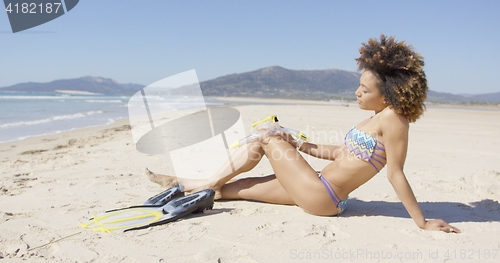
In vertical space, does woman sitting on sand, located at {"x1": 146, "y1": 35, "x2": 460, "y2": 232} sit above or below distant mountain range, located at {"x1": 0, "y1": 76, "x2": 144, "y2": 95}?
below

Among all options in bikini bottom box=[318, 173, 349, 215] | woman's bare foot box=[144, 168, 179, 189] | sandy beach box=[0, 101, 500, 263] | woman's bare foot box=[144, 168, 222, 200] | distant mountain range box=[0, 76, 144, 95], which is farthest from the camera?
distant mountain range box=[0, 76, 144, 95]

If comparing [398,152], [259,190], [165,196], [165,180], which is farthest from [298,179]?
[165,180]

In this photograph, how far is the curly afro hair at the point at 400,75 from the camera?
6.97ft

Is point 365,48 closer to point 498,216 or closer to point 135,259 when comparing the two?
point 498,216

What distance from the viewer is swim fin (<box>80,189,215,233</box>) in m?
2.30

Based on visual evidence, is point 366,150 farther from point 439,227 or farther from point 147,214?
point 147,214

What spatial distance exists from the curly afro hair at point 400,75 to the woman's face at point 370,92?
37 millimetres

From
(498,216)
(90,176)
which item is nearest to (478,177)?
(498,216)

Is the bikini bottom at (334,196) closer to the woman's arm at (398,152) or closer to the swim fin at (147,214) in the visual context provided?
the woman's arm at (398,152)

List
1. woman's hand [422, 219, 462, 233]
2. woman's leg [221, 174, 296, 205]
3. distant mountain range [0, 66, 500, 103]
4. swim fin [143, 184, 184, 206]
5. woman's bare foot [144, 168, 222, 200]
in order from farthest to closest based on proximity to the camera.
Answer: distant mountain range [0, 66, 500, 103], woman's bare foot [144, 168, 222, 200], woman's leg [221, 174, 296, 205], swim fin [143, 184, 184, 206], woman's hand [422, 219, 462, 233]

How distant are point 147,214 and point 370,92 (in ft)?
6.85

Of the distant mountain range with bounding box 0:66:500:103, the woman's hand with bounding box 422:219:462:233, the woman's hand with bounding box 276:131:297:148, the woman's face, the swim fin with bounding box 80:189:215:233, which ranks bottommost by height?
the woman's hand with bounding box 422:219:462:233

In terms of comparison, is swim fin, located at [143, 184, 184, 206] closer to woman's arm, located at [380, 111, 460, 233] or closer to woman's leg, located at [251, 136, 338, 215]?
woman's leg, located at [251, 136, 338, 215]

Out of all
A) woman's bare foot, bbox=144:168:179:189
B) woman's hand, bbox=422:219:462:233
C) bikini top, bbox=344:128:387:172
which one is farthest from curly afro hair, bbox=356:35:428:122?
woman's bare foot, bbox=144:168:179:189
